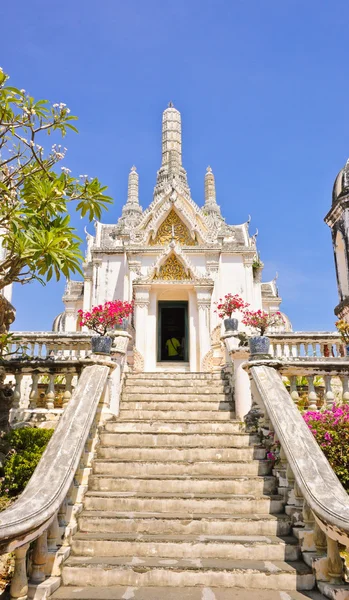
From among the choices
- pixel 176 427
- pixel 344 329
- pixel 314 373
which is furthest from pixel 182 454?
pixel 344 329

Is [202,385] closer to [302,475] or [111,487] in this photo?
[111,487]

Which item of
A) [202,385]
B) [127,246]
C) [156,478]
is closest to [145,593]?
[156,478]

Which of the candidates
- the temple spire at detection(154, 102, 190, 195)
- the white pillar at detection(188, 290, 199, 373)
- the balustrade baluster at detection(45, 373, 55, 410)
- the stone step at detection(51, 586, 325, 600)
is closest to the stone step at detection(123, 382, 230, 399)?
the balustrade baluster at detection(45, 373, 55, 410)

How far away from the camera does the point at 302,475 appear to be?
166 inches

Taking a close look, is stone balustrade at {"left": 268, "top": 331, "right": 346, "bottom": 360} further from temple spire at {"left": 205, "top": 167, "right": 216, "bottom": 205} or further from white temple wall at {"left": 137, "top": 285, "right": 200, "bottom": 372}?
temple spire at {"left": 205, "top": 167, "right": 216, "bottom": 205}

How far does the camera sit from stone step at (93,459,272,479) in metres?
5.61

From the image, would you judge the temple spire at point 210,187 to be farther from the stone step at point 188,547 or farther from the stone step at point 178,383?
the stone step at point 188,547

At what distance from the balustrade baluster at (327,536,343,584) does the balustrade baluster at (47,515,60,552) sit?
7.97 feet

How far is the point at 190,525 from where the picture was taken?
467cm

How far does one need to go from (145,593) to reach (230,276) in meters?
13.3

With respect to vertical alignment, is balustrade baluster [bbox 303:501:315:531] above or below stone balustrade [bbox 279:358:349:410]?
below

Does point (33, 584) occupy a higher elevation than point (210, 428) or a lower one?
lower

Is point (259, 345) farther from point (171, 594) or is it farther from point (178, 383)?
point (171, 594)

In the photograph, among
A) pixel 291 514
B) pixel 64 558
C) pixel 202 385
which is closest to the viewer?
pixel 64 558
